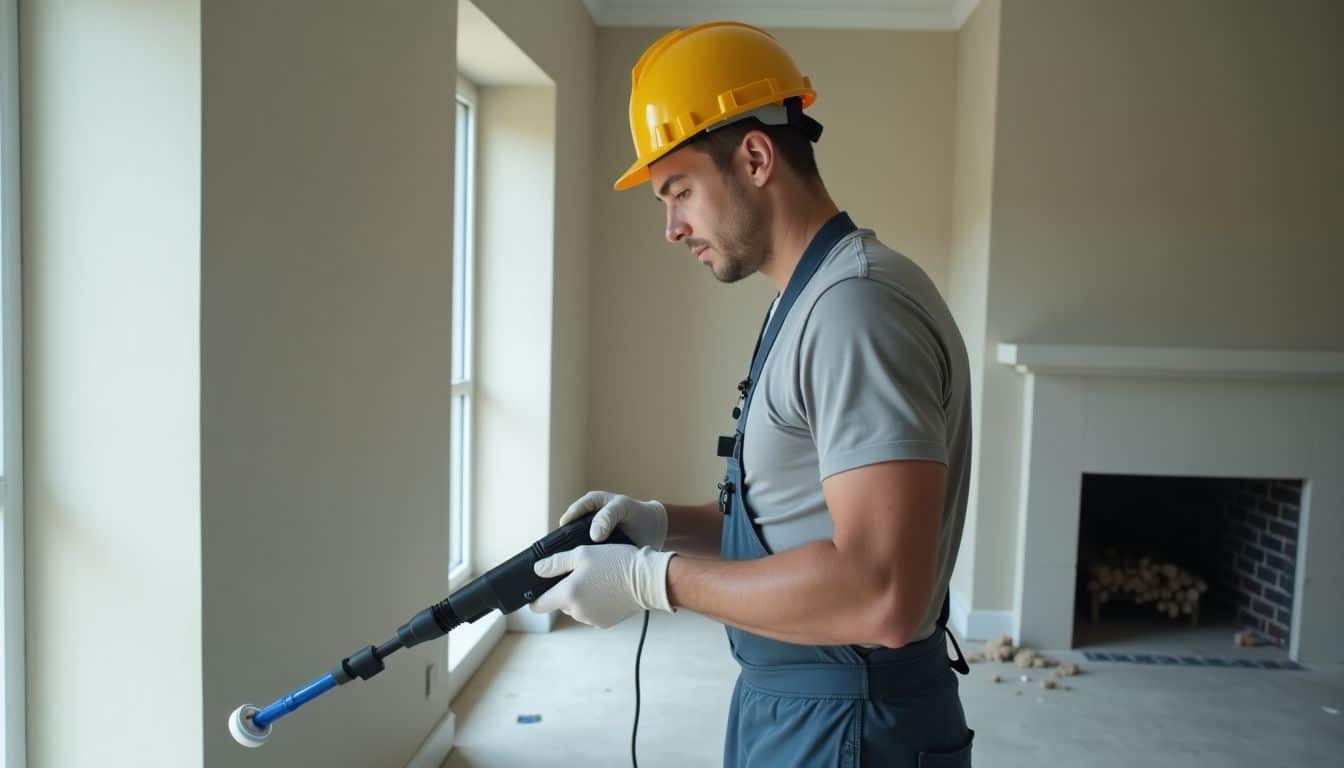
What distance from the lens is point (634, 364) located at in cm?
484

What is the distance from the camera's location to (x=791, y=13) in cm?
464

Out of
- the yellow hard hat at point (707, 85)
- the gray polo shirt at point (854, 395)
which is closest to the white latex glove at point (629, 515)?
the gray polo shirt at point (854, 395)

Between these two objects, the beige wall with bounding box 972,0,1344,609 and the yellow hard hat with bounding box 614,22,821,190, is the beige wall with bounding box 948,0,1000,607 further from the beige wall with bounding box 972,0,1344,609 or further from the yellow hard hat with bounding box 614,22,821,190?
the yellow hard hat with bounding box 614,22,821,190

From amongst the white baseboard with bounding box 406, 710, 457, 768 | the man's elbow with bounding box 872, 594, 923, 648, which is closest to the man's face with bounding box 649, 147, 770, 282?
the man's elbow with bounding box 872, 594, 923, 648

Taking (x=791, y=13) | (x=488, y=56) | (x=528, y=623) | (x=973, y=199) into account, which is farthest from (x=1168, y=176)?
(x=528, y=623)

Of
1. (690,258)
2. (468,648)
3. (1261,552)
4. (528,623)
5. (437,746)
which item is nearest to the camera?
(437,746)

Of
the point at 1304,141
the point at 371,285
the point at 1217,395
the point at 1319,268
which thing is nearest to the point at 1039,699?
the point at 1217,395

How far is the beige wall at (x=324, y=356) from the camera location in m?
1.50

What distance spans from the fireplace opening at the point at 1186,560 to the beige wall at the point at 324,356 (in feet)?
10.0

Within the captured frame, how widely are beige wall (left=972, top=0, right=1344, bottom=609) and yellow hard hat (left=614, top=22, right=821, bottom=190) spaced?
9.89 ft

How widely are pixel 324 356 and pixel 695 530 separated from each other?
855mm

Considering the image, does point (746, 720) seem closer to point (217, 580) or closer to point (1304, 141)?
point (217, 580)

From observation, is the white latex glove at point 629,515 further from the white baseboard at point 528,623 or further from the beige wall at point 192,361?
the white baseboard at point 528,623

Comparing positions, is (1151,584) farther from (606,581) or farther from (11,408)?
(11,408)
